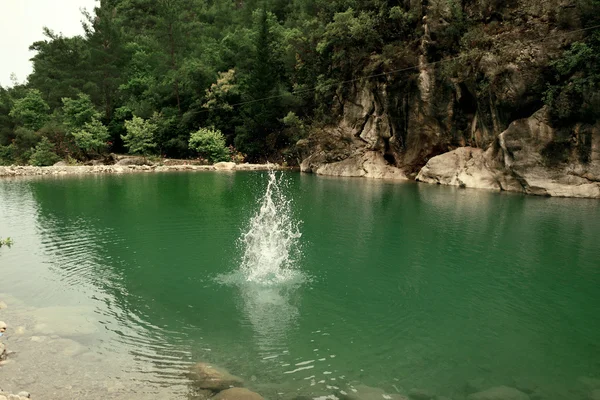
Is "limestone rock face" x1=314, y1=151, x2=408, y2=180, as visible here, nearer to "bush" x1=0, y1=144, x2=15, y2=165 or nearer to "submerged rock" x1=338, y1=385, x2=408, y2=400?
"submerged rock" x1=338, y1=385, x2=408, y2=400

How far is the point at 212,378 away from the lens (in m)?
5.81

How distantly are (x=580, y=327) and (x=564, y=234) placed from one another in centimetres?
806

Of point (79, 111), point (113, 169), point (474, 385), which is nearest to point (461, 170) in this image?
point (474, 385)

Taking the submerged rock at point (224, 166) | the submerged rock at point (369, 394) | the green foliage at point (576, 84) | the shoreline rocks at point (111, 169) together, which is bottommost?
the submerged rock at point (369, 394)

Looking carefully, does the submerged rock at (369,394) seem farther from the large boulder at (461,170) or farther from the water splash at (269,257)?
the large boulder at (461,170)

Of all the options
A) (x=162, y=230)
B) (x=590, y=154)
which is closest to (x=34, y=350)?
(x=162, y=230)

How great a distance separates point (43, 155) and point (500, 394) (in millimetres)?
42043

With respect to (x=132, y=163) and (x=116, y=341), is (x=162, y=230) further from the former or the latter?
(x=132, y=163)

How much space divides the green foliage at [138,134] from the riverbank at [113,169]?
119 inches

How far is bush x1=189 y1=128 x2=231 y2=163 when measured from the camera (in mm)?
42125

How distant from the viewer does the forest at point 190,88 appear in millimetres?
38500

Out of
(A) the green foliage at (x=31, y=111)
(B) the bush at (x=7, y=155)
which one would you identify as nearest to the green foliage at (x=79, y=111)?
(A) the green foliage at (x=31, y=111)

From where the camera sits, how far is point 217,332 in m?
7.23

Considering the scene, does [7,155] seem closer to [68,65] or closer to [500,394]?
[68,65]
